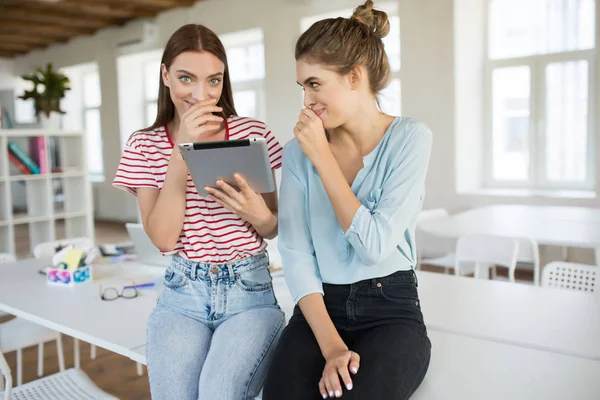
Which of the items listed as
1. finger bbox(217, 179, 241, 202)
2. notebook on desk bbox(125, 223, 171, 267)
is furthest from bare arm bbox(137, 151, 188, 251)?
notebook on desk bbox(125, 223, 171, 267)

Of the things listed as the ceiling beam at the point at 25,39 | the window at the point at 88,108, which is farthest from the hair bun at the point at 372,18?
the ceiling beam at the point at 25,39

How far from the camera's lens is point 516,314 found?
1592 millimetres

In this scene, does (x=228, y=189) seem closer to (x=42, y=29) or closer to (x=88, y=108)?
(x=42, y=29)

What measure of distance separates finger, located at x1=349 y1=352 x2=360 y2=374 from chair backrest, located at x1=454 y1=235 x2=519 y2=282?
1786 mm

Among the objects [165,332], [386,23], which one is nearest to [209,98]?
[386,23]

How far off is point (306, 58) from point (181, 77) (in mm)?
371

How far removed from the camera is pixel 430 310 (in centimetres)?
165

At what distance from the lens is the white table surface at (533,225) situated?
118 inches

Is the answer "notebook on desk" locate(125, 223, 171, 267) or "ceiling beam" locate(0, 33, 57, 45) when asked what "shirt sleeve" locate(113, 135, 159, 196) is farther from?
"ceiling beam" locate(0, 33, 57, 45)

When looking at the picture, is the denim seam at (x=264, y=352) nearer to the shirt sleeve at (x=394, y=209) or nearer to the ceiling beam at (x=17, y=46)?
the shirt sleeve at (x=394, y=209)

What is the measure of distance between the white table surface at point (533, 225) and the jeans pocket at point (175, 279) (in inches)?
79.0

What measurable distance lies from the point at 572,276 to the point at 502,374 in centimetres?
123

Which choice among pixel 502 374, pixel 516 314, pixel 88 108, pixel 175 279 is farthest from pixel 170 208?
pixel 88 108

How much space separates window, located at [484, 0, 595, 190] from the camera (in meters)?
5.05
